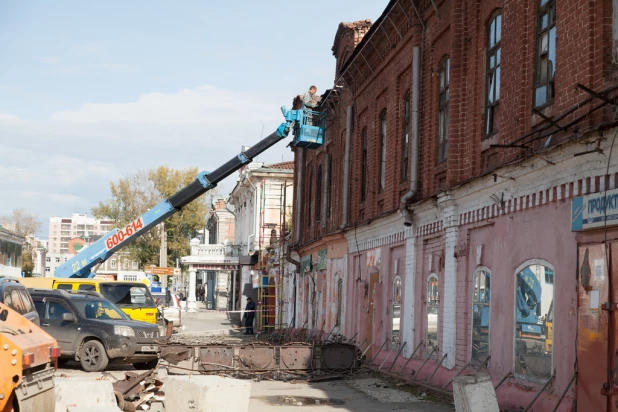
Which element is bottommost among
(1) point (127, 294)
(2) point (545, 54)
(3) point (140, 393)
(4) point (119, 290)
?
(3) point (140, 393)

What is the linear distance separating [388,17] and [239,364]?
29.7 ft

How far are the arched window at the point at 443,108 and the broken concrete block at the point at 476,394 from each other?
7449 millimetres

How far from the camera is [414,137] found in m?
19.7

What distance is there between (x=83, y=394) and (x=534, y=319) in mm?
6393

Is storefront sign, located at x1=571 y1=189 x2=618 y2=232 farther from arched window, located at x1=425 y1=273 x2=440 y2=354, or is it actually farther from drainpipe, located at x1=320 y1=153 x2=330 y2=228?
drainpipe, located at x1=320 y1=153 x2=330 y2=228

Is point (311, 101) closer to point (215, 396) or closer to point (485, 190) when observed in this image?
point (485, 190)

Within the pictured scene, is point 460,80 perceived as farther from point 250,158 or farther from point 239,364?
point 250,158

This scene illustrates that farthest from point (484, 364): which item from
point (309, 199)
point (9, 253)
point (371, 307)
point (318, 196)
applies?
point (9, 253)

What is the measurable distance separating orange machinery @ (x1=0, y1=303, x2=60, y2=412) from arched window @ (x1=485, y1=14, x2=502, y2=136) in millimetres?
8519

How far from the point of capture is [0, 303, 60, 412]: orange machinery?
29.7 feet

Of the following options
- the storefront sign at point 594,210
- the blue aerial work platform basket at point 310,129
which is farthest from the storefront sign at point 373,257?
the storefront sign at point 594,210

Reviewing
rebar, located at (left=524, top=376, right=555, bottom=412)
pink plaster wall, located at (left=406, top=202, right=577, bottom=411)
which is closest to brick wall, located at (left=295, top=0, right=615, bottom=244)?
pink plaster wall, located at (left=406, top=202, right=577, bottom=411)

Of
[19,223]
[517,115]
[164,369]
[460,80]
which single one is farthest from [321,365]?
[19,223]

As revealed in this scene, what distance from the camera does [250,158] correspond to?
29.0 meters
